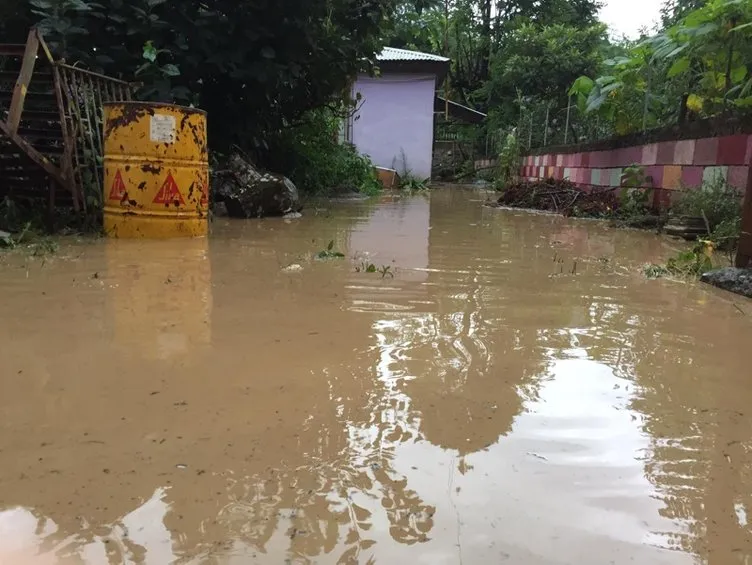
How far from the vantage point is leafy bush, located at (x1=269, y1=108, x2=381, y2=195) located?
954 centimetres

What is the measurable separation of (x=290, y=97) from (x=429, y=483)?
25.0 feet

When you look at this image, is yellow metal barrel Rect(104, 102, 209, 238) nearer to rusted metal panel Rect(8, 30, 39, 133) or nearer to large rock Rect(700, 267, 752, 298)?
rusted metal panel Rect(8, 30, 39, 133)

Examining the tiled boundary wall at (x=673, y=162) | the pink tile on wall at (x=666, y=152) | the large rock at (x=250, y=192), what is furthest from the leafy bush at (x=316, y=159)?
the pink tile on wall at (x=666, y=152)

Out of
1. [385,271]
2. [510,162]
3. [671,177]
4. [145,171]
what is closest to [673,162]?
[671,177]

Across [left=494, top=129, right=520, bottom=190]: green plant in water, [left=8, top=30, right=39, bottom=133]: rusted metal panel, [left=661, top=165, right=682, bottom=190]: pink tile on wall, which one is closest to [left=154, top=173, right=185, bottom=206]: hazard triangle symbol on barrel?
[left=8, top=30, right=39, bottom=133]: rusted metal panel

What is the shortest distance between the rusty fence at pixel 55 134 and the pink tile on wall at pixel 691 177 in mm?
5045

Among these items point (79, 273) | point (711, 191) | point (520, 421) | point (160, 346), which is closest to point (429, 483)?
point (520, 421)

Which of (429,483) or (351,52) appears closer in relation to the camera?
(429,483)

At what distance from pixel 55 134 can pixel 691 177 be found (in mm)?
5447

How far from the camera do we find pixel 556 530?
113cm

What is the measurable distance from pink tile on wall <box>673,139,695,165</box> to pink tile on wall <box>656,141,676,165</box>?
0.07 meters

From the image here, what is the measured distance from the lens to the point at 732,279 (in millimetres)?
3139

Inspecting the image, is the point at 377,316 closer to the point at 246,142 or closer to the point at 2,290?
the point at 2,290

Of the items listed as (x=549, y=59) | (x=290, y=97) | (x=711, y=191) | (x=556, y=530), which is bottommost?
(x=556, y=530)
